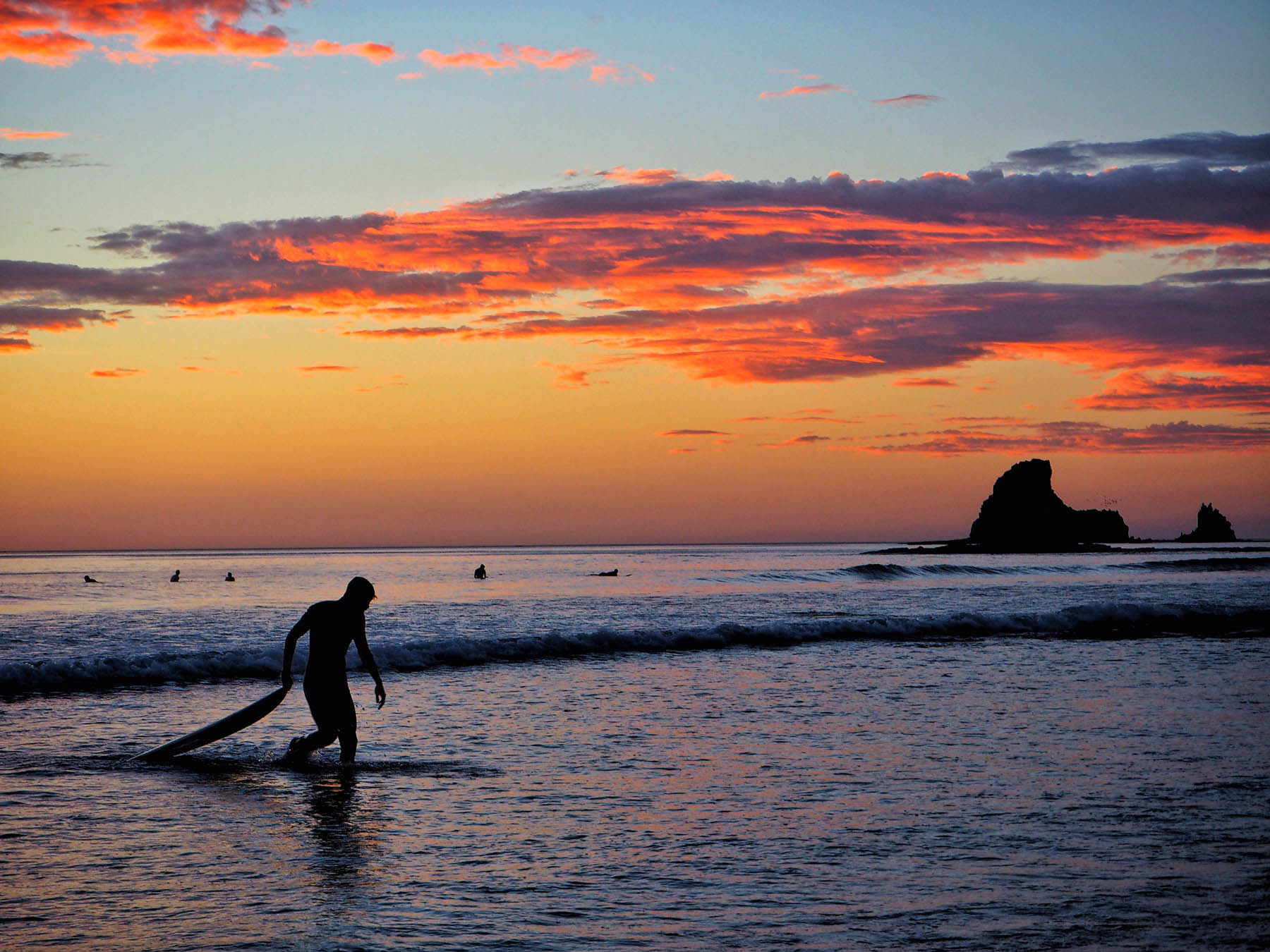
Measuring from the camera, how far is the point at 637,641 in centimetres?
2684

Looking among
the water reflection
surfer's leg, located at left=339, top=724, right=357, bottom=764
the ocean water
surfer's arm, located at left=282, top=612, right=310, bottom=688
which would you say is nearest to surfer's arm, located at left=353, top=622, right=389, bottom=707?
surfer's leg, located at left=339, top=724, right=357, bottom=764

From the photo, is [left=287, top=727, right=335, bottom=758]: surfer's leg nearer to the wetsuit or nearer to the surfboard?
the wetsuit

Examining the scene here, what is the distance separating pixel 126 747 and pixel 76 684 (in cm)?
733

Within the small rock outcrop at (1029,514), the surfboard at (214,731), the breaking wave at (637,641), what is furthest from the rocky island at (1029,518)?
the surfboard at (214,731)

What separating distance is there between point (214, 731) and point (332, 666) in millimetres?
2302

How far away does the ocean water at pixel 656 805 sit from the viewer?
606 cm

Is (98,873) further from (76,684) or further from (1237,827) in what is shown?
(76,684)

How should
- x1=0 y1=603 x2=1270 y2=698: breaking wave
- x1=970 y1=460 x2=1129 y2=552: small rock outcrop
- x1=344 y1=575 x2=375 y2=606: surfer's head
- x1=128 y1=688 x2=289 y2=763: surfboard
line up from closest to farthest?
x1=344 y1=575 x2=375 y2=606: surfer's head
x1=128 y1=688 x2=289 y2=763: surfboard
x1=0 y1=603 x2=1270 y2=698: breaking wave
x1=970 y1=460 x2=1129 y2=552: small rock outcrop

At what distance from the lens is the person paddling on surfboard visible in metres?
11.3

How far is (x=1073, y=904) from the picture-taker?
20.5ft

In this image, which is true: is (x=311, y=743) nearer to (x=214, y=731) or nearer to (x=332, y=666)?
(x=332, y=666)

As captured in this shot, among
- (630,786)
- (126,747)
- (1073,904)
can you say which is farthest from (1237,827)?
(126,747)

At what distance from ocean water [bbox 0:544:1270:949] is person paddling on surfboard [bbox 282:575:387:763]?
42 cm

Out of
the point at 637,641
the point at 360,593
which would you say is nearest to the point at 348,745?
the point at 360,593
